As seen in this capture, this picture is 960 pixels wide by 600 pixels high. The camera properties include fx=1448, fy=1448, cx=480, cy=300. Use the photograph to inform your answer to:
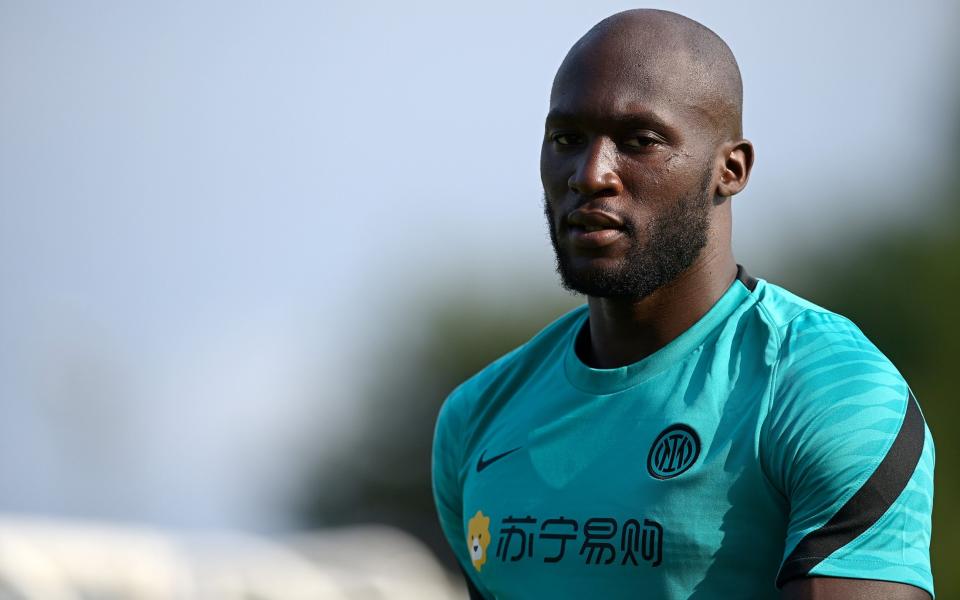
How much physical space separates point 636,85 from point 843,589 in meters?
1.65

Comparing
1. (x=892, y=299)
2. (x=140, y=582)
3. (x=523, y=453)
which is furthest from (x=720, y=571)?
(x=892, y=299)

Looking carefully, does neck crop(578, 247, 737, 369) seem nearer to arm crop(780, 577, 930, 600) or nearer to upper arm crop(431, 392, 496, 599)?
upper arm crop(431, 392, 496, 599)

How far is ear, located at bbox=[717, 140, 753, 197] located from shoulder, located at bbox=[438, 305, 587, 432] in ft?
2.50

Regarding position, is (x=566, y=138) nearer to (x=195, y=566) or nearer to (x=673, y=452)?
(x=673, y=452)

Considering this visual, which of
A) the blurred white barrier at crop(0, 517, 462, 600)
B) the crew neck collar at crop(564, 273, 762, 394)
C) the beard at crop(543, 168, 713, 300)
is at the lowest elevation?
→ the blurred white barrier at crop(0, 517, 462, 600)

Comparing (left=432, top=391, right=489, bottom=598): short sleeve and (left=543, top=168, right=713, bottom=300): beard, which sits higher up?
(left=543, top=168, right=713, bottom=300): beard

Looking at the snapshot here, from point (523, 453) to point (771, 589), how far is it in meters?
1.00

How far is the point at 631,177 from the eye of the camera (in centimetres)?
449

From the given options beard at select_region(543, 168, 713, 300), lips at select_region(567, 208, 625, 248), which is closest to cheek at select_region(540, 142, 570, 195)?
lips at select_region(567, 208, 625, 248)

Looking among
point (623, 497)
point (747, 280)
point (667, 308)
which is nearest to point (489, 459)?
point (623, 497)

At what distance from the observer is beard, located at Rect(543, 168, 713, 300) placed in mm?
4539

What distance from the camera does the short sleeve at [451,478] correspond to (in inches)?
206

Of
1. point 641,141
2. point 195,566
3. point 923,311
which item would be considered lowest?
point 923,311

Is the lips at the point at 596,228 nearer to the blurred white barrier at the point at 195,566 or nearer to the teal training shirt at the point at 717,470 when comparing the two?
the teal training shirt at the point at 717,470
